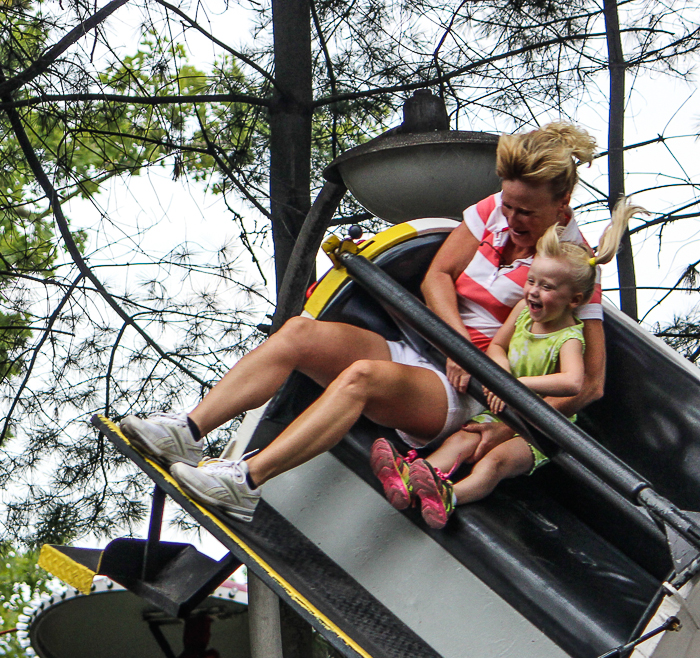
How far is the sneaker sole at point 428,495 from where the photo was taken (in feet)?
7.28

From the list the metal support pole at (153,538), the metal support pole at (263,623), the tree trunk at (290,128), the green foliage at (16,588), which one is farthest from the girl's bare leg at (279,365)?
the green foliage at (16,588)

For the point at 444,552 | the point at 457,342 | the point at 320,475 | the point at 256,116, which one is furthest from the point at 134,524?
the point at 457,342

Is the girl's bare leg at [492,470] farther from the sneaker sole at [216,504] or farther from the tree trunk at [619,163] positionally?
the tree trunk at [619,163]

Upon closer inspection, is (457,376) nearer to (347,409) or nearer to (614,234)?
(347,409)

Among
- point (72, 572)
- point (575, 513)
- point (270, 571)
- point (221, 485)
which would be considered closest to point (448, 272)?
point (575, 513)

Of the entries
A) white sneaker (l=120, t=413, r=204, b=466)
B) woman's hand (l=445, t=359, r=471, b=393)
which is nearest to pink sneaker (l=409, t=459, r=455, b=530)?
woman's hand (l=445, t=359, r=471, b=393)

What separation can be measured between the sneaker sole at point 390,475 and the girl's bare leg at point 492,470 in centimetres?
16

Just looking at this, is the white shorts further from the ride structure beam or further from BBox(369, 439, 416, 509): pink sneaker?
the ride structure beam

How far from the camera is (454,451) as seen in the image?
2.39m

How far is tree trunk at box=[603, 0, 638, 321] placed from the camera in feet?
14.8

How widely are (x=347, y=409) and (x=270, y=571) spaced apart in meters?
0.43

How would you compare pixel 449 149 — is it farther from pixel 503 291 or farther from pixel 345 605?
pixel 345 605

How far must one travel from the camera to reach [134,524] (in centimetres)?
499

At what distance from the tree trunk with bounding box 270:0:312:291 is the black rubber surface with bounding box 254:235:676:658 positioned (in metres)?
1.88
